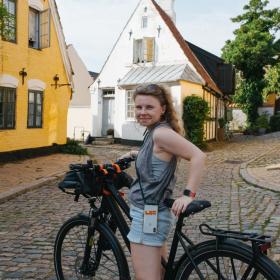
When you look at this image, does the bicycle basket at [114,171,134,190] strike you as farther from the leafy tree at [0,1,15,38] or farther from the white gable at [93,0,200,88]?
the white gable at [93,0,200,88]

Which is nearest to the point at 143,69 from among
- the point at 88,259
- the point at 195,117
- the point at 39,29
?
the point at 195,117

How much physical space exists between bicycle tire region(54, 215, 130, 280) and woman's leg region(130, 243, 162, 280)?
1.03ft

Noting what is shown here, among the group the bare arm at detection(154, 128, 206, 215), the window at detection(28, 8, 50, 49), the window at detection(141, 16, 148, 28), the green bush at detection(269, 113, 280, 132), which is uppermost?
the window at detection(141, 16, 148, 28)

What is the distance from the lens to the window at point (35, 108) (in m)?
14.1

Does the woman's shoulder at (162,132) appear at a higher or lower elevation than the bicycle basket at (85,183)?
higher

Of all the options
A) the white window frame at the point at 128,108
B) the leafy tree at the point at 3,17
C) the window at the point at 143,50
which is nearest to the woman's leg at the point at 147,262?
the leafy tree at the point at 3,17

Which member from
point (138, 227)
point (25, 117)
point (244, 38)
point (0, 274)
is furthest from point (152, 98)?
point (244, 38)

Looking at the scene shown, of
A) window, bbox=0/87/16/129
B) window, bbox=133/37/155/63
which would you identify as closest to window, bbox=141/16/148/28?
window, bbox=133/37/155/63

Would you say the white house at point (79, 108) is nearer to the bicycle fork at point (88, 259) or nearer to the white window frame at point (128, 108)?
the white window frame at point (128, 108)

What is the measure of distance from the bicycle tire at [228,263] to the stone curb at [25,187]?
5842mm

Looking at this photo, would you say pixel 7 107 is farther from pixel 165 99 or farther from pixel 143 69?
pixel 165 99

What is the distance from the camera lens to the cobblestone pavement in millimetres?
4430

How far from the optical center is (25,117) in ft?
45.2

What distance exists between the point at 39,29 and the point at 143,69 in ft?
26.3
